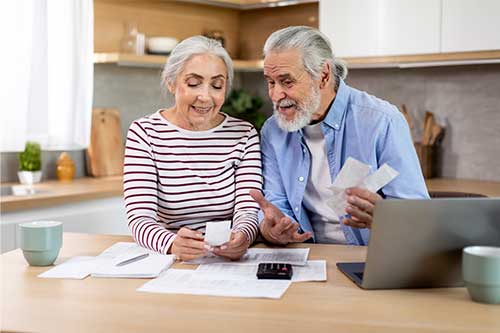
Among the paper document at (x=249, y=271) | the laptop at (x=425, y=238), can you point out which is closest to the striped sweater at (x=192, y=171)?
the paper document at (x=249, y=271)

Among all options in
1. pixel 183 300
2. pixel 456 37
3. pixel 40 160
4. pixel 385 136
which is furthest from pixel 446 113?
pixel 183 300

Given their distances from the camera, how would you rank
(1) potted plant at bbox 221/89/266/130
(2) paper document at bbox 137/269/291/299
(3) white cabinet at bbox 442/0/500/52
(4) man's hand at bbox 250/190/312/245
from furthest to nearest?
(1) potted plant at bbox 221/89/266/130, (3) white cabinet at bbox 442/0/500/52, (4) man's hand at bbox 250/190/312/245, (2) paper document at bbox 137/269/291/299

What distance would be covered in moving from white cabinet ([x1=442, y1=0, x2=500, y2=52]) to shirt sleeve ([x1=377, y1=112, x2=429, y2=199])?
1416mm

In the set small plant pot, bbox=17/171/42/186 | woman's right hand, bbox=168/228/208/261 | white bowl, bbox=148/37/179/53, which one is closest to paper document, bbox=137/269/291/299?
woman's right hand, bbox=168/228/208/261

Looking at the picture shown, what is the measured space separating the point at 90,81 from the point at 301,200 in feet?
5.88

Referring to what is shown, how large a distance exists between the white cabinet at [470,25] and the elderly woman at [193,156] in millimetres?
1713

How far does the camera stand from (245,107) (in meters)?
4.43

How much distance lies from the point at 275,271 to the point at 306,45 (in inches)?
34.3

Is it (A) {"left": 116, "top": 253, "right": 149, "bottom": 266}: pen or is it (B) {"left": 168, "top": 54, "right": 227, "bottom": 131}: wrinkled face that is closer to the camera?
(A) {"left": 116, "top": 253, "right": 149, "bottom": 266}: pen

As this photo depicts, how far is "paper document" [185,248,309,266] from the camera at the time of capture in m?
1.87

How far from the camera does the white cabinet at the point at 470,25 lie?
11.3 feet

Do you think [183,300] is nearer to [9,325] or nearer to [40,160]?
[9,325]

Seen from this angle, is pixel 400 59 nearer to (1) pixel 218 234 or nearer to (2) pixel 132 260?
(1) pixel 218 234

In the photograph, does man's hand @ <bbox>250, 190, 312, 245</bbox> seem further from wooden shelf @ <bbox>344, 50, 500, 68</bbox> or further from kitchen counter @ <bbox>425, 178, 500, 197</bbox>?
wooden shelf @ <bbox>344, 50, 500, 68</bbox>
